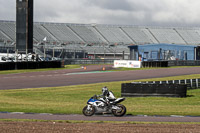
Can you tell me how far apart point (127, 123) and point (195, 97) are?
11566mm

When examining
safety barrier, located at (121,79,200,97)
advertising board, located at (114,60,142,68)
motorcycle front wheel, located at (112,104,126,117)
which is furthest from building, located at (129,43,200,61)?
motorcycle front wheel, located at (112,104,126,117)

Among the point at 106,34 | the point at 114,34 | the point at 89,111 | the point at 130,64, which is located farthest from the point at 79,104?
the point at 114,34

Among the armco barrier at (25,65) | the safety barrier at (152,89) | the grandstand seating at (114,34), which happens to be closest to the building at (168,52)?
the armco barrier at (25,65)

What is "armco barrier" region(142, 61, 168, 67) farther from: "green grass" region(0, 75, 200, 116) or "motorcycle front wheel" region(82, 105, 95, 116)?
"motorcycle front wheel" region(82, 105, 95, 116)

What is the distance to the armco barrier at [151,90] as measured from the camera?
2302 cm

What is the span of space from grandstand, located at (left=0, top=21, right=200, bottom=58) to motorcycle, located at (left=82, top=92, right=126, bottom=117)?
79.4 meters

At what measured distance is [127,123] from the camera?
42.7ft

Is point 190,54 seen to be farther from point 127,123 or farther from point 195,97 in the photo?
point 127,123

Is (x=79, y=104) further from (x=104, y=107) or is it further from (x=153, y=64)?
(x=153, y=64)

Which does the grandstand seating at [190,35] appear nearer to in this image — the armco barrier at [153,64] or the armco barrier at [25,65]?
the armco barrier at [153,64]

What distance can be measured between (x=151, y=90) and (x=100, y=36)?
326 feet

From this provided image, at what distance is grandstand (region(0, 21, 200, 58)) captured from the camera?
104875 millimetres

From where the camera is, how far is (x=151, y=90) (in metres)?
23.3

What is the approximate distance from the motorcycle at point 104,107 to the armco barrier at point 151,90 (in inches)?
319
